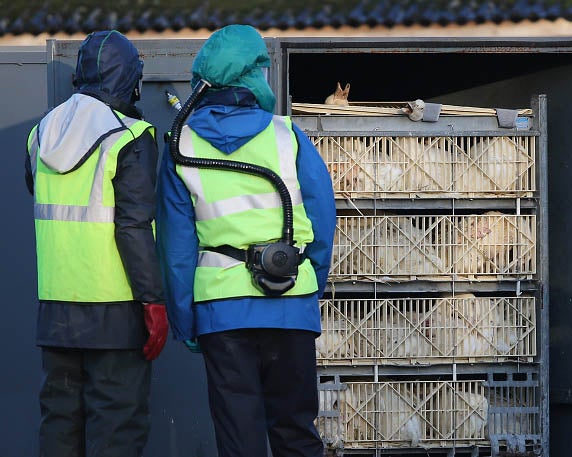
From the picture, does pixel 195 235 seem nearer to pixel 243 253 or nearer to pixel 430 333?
pixel 243 253

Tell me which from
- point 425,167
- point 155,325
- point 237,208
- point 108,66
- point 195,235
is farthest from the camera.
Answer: point 425,167

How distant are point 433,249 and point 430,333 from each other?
51cm

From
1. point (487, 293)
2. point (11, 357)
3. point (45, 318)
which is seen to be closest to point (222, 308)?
point (45, 318)

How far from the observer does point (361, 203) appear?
652 centimetres

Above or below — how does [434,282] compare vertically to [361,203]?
below

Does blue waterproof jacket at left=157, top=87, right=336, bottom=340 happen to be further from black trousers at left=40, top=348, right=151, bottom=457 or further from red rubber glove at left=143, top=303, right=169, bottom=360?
black trousers at left=40, top=348, right=151, bottom=457

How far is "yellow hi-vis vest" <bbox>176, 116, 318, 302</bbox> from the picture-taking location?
4.37 metres

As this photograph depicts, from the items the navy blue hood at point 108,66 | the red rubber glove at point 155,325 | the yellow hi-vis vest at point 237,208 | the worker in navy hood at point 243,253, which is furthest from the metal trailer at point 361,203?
the yellow hi-vis vest at point 237,208

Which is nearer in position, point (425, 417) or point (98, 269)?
point (98, 269)

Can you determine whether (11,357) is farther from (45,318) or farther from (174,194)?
(174,194)

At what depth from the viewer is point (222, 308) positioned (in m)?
4.34

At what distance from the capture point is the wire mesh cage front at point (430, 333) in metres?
6.51

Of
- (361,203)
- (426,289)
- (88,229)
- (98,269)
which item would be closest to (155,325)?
(98,269)

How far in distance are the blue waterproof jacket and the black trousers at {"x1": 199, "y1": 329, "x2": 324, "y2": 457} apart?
7 centimetres
